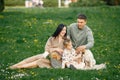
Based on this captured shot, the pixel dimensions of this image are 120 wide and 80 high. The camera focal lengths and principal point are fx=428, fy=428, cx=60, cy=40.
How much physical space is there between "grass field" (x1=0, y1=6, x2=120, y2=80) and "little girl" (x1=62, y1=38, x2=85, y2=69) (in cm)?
43

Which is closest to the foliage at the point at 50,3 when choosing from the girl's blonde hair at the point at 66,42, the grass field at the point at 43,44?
the grass field at the point at 43,44

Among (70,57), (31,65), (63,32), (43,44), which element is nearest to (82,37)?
(63,32)

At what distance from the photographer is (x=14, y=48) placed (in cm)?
1612

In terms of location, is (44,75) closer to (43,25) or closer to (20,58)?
(20,58)

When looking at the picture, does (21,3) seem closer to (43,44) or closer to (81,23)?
(43,44)

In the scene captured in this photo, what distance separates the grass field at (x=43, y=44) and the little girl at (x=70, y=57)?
43 cm

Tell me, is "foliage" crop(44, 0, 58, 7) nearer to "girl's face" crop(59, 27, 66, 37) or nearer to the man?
the man

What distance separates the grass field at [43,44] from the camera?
1152cm

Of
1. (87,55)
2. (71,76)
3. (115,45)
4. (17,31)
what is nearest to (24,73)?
(71,76)

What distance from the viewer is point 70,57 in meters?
12.7

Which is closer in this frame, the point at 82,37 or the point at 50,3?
the point at 82,37

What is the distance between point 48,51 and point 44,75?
1372 mm

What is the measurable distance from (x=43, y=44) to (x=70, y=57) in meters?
4.43

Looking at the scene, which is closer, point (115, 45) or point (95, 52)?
point (95, 52)
